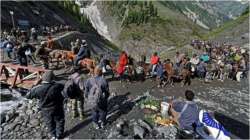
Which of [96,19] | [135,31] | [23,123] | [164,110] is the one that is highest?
[96,19]

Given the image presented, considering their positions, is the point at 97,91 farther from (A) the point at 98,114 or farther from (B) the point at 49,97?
(B) the point at 49,97

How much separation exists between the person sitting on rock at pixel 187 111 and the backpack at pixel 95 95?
2616 mm

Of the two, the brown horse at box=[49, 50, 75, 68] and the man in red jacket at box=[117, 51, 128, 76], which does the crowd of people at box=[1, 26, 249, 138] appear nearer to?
the man in red jacket at box=[117, 51, 128, 76]

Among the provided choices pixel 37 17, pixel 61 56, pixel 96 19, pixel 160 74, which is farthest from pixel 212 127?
pixel 96 19

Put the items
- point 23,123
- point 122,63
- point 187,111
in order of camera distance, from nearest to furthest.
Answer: point 187,111
point 23,123
point 122,63

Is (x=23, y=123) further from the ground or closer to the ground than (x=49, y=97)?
closer to the ground

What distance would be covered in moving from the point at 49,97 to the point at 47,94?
0.13 meters

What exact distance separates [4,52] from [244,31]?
56.4m

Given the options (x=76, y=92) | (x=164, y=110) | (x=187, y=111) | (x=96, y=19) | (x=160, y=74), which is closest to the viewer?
(x=187, y=111)

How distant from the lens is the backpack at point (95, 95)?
13.7 meters

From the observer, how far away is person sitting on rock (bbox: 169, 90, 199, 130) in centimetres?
1204

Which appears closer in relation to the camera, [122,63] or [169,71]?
[122,63]

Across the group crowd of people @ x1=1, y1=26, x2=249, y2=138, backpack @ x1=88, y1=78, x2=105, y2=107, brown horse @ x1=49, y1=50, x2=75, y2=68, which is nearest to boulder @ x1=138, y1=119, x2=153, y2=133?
crowd of people @ x1=1, y1=26, x2=249, y2=138

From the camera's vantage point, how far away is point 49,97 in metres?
12.6
